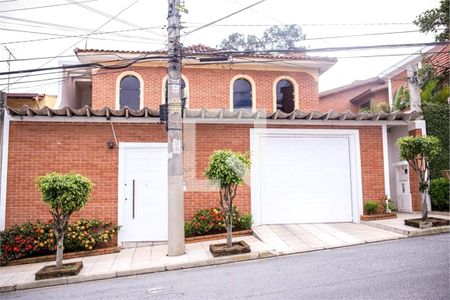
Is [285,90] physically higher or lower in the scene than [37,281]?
higher

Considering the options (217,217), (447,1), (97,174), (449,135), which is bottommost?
(217,217)

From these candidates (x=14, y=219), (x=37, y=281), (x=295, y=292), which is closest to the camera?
(x=295, y=292)

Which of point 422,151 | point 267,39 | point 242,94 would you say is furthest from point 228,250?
point 267,39

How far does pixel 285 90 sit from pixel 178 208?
8.81m

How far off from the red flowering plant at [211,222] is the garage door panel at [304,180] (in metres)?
0.88

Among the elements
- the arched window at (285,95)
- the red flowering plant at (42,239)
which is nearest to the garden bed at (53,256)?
the red flowering plant at (42,239)

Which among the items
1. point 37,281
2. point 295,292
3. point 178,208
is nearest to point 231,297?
point 295,292

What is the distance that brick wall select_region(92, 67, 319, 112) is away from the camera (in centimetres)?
1398

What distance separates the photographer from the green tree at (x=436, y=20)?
11.0 m

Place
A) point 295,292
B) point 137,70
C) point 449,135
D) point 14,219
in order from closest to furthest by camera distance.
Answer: point 295,292 < point 14,219 < point 449,135 < point 137,70

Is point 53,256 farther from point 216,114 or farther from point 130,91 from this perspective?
point 130,91

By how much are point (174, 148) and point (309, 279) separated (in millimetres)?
4131

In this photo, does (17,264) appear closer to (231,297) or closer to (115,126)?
(115,126)

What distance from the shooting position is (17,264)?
8344 millimetres
